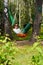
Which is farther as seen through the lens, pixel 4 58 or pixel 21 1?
pixel 21 1

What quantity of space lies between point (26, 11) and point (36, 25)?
24.0ft

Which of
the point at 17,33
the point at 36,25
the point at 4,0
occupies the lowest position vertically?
the point at 17,33

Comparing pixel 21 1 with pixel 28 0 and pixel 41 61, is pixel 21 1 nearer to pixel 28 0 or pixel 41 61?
pixel 28 0

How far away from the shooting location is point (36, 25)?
11.8 m

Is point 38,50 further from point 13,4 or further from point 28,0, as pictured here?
point 13,4

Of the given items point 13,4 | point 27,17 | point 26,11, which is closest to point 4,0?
point 26,11

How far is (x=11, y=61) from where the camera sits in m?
3.17

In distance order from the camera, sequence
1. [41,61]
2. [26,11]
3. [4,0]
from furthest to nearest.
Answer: [26,11], [4,0], [41,61]

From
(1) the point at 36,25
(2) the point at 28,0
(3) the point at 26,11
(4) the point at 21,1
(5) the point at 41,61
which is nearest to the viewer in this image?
(5) the point at 41,61

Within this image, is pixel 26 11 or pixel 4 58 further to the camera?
pixel 26 11

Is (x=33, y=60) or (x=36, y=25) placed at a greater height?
(x=33, y=60)

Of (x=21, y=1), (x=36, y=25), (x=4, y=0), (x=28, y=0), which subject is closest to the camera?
(x=36, y=25)

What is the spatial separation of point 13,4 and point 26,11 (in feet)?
13.5

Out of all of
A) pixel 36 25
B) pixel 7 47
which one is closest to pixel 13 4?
pixel 36 25
